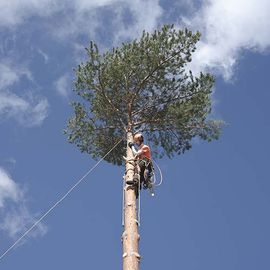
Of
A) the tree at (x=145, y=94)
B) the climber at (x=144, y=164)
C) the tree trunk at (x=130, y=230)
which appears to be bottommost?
the tree trunk at (x=130, y=230)

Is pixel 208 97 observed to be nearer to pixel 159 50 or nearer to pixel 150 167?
pixel 159 50

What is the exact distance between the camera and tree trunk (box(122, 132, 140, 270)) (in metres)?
9.49

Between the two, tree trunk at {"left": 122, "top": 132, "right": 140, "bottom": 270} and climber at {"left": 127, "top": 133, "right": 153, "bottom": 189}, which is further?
climber at {"left": 127, "top": 133, "right": 153, "bottom": 189}

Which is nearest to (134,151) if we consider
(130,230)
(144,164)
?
(144,164)

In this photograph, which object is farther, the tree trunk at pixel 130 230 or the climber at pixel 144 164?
the climber at pixel 144 164

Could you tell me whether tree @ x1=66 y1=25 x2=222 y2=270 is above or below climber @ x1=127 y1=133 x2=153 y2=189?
above

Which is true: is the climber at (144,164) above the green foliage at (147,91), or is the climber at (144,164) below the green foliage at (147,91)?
below

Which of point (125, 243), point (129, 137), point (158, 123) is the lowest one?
point (125, 243)

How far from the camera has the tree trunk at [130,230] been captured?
31.1 ft

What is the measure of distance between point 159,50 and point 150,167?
4.53 m

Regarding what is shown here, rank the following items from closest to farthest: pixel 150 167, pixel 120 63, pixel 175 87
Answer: pixel 150 167, pixel 120 63, pixel 175 87

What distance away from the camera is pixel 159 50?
50.5 feet

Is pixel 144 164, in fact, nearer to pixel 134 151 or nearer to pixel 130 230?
pixel 134 151

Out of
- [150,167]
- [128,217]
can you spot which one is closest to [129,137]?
[150,167]
